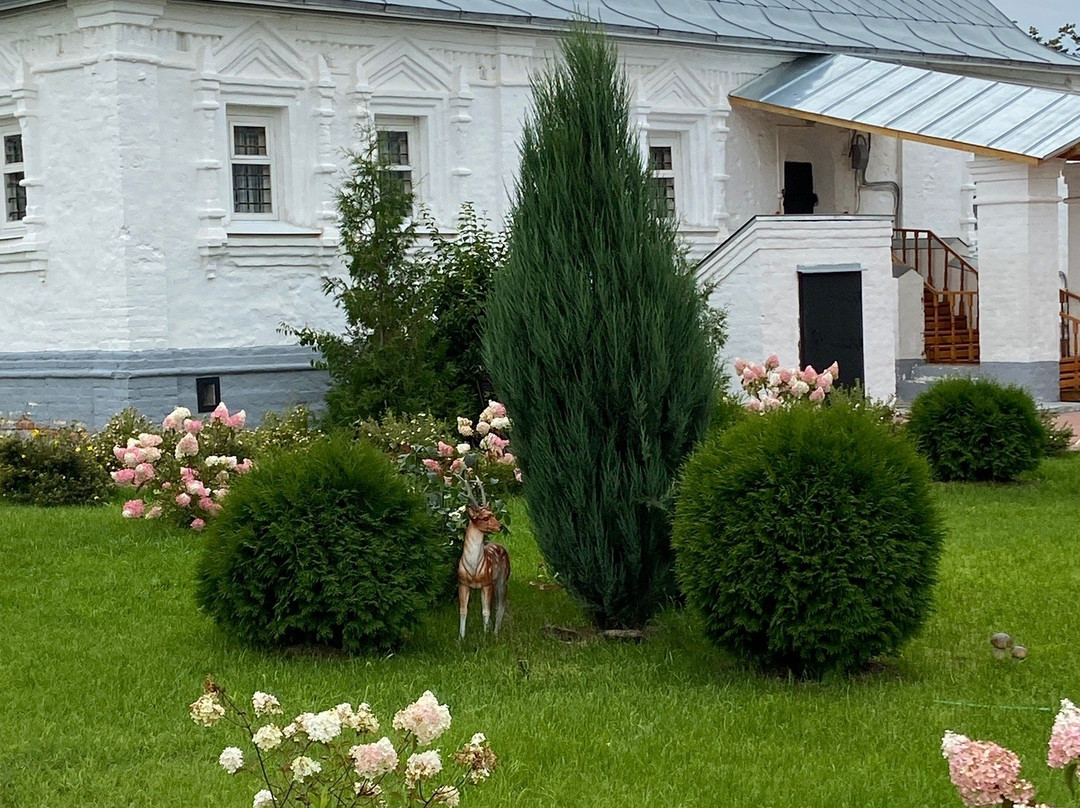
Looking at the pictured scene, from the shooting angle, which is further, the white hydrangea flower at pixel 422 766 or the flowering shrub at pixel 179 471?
the flowering shrub at pixel 179 471

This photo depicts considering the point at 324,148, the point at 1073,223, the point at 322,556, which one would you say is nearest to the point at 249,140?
the point at 324,148

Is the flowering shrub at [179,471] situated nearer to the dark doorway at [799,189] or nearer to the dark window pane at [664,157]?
the dark window pane at [664,157]

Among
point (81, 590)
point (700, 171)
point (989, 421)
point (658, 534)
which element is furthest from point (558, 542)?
point (700, 171)

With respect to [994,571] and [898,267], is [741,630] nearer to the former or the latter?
[994,571]

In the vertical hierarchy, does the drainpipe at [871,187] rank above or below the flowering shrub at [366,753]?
above

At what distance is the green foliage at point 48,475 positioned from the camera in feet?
44.4

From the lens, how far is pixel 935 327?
71.8 feet

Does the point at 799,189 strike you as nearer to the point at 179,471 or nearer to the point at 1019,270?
the point at 1019,270

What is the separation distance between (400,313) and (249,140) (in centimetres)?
397

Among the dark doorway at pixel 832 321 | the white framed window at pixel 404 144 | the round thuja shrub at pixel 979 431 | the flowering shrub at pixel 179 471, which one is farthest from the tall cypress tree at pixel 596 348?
the dark doorway at pixel 832 321

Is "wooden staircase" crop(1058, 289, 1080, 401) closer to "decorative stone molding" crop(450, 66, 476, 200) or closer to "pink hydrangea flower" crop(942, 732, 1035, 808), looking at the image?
"decorative stone molding" crop(450, 66, 476, 200)

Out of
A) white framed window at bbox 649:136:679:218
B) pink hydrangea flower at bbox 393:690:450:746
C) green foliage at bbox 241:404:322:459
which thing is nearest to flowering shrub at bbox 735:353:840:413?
green foliage at bbox 241:404:322:459

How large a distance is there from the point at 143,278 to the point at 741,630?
1061 centimetres

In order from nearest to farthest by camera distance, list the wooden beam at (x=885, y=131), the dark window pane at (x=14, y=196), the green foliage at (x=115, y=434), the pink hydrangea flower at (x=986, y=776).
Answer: the pink hydrangea flower at (x=986, y=776)
the green foliage at (x=115, y=434)
the dark window pane at (x=14, y=196)
the wooden beam at (x=885, y=131)
